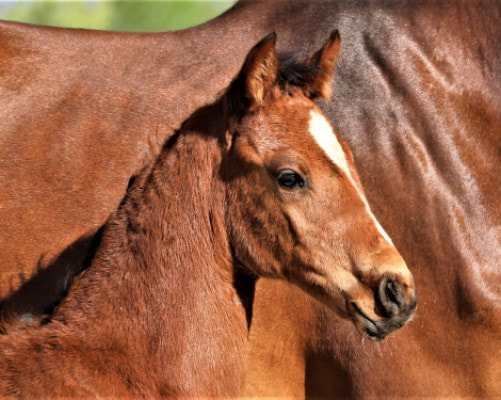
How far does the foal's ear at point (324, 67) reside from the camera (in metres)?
3.71

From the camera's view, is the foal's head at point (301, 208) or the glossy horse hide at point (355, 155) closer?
the foal's head at point (301, 208)

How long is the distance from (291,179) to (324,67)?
2.04 feet

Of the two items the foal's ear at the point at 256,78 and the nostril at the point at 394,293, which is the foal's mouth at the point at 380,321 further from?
the foal's ear at the point at 256,78

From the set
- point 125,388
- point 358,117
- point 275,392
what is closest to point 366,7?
point 358,117

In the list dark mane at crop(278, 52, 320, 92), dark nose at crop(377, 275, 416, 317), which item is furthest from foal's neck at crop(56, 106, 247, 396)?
dark nose at crop(377, 275, 416, 317)

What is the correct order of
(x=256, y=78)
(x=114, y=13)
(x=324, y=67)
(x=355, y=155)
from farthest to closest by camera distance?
1. (x=114, y=13)
2. (x=355, y=155)
3. (x=324, y=67)
4. (x=256, y=78)

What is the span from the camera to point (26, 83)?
4527mm

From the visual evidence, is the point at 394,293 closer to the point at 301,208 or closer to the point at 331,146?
the point at 301,208

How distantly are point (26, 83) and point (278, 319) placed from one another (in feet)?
5.47

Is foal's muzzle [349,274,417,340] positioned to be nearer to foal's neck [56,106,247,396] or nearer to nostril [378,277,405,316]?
nostril [378,277,405,316]

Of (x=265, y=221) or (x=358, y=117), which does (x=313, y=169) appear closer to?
(x=265, y=221)

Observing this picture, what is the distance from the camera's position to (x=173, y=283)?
3430 millimetres

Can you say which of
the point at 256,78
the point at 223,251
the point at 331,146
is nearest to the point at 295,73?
the point at 256,78

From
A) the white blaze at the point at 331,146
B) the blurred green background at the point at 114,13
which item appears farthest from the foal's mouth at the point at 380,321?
the blurred green background at the point at 114,13
